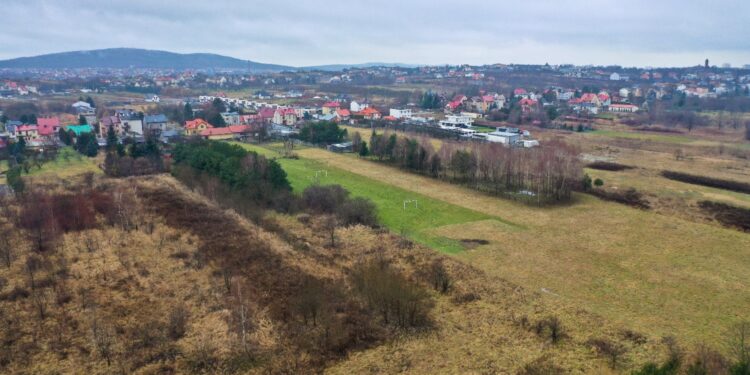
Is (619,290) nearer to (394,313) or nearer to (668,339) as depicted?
(668,339)

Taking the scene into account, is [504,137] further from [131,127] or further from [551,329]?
[131,127]

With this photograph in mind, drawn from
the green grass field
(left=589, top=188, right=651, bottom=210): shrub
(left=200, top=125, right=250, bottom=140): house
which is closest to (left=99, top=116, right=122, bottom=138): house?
(left=200, top=125, right=250, bottom=140): house

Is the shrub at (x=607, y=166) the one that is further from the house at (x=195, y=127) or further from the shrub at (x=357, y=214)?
the house at (x=195, y=127)

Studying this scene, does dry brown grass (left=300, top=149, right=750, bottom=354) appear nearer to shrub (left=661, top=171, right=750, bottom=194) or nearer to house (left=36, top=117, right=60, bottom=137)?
shrub (left=661, top=171, right=750, bottom=194)

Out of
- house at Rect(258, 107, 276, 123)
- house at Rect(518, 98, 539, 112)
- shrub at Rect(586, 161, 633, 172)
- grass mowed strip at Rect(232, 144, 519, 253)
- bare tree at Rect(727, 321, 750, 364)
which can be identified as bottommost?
bare tree at Rect(727, 321, 750, 364)

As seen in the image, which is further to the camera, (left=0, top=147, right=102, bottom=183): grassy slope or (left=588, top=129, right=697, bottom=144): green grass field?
(left=588, top=129, right=697, bottom=144): green grass field

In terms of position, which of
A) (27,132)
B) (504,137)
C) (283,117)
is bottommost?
(504,137)

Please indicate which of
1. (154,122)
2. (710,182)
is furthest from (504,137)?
(154,122)
